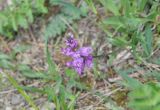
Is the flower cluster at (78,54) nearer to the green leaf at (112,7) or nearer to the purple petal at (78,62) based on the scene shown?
the purple petal at (78,62)

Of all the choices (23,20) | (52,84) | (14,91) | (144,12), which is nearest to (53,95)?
(52,84)

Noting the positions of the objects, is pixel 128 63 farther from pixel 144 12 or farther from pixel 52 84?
pixel 52 84

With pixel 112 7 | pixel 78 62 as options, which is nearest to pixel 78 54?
pixel 78 62

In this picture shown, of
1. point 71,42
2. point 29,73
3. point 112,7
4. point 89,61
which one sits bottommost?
point 29,73

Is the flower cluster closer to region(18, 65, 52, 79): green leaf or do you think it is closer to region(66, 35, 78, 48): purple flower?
region(66, 35, 78, 48): purple flower

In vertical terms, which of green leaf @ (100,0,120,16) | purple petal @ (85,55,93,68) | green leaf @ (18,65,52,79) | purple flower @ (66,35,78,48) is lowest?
green leaf @ (18,65,52,79)

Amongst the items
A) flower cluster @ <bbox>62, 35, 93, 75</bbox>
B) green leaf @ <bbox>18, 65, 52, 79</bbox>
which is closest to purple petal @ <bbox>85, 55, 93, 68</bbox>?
flower cluster @ <bbox>62, 35, 93, 75</bbox>

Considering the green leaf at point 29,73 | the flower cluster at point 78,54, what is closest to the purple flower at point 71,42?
the flower cluster at point 78,54

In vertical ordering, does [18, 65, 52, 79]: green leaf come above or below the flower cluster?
below

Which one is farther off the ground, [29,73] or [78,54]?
[78,54]

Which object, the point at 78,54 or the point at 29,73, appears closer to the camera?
the point at 78,54

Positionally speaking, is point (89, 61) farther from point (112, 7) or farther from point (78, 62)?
point (112, 7)
